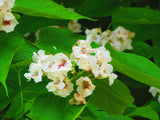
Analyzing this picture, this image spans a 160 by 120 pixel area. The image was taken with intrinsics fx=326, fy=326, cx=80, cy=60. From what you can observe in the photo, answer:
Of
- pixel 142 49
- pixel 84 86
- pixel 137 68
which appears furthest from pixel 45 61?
pixel 142 49

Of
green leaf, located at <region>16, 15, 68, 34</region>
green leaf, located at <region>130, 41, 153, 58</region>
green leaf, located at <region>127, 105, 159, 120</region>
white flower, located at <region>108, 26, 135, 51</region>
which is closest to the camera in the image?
green leaf, located at <region>16, 15, 68, 34</region>

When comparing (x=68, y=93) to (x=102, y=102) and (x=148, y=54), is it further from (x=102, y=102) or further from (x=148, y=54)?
(x=148, y=54)

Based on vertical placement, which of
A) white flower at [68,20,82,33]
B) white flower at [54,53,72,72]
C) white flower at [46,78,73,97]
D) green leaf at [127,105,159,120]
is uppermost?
white flower at [54,53,72,72]

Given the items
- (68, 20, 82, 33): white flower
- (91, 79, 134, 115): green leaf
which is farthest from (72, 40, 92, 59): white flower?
(68, 20, 82, 33): white flower

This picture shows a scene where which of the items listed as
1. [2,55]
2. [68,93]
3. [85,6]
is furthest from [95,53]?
[85,6]

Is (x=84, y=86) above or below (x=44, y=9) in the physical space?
below

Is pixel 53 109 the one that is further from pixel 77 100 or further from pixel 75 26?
pixel 75 26

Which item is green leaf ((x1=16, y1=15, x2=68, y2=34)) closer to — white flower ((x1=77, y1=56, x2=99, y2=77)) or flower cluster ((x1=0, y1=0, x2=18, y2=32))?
flower cluster ((x1=0, y1=0, x2=18, y2=32))
